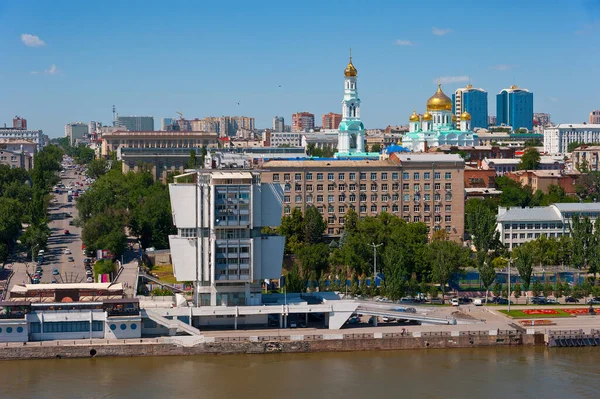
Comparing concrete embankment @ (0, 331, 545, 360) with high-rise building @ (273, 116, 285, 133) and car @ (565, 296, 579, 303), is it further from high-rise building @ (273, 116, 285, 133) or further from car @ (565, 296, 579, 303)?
high-rise building @ (273, 116, 285, 133)

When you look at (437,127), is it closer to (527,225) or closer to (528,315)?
(527,225)

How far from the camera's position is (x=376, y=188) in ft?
144

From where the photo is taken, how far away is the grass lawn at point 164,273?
3609cm

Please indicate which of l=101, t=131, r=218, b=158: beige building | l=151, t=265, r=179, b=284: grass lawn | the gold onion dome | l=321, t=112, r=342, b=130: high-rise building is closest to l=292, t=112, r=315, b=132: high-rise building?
l=321, t=112, r=342, b=130: high-rise building

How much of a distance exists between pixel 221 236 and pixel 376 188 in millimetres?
16806

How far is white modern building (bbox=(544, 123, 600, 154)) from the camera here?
102 metres

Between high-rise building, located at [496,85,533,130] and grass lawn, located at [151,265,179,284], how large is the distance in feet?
377

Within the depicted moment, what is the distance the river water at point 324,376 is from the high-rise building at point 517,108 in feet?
411

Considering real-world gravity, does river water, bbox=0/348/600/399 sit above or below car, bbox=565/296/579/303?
below

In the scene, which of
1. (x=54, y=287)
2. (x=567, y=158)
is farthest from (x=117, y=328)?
(x=567, y=158)

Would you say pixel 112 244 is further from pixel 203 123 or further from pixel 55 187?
pixel 203 123

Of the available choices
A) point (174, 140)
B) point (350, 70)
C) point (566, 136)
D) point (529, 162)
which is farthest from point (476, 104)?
point (350, 70)

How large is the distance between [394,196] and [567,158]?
132 feet

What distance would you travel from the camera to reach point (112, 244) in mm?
38344
